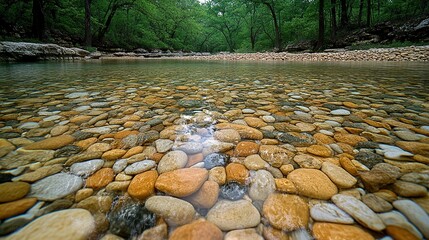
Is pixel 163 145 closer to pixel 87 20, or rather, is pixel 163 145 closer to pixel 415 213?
pixel 415 213

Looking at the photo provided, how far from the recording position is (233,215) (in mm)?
636

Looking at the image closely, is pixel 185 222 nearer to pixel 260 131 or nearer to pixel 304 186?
pixel 304 186

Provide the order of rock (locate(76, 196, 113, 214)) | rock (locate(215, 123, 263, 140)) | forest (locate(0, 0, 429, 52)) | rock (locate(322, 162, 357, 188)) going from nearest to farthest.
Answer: rock (locate(76, 196, 113, 214)) < rock (locate(322, 162, 357, 188)) < rock (locate(215, 123, 263, 140)) < forest (locate(0, 0, 429, 52))

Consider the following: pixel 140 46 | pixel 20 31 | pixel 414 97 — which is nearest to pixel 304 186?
pixel 414 97

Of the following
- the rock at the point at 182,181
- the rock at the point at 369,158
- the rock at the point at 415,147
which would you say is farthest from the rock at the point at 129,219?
the rock at the point at 415,147

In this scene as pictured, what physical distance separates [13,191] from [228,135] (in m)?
0.98

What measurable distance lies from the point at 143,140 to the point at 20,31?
21042mm

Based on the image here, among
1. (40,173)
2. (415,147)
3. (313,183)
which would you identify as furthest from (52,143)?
(415,147)

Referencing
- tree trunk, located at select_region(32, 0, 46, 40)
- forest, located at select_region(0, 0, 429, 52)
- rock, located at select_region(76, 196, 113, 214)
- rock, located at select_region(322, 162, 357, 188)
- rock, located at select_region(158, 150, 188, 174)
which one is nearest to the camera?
rock, located at select_region(76, 196, 113, 214)

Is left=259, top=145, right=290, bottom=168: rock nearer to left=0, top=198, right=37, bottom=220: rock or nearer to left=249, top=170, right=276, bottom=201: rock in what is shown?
left=249, top=170, right=276, bottom=201: rock

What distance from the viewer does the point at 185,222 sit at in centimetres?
61

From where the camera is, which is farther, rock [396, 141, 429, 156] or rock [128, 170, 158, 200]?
rock [396, 141, 429, 156]

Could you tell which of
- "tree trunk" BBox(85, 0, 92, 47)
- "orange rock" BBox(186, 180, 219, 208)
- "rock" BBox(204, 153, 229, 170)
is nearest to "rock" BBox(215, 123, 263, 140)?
"rock" BBox(204, 153, 229, 170)

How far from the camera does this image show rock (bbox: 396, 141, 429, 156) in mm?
949
